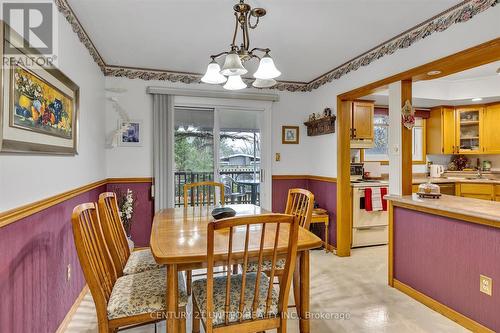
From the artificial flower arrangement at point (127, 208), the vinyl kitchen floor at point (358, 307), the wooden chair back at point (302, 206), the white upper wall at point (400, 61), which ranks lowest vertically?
the vinyl kitchen floor at point (358, 307)

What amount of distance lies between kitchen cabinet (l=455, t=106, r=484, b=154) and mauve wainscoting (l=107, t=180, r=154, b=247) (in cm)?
496

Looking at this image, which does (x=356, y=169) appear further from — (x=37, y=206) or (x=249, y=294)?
(x=37, y=206)

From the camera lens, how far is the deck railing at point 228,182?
410 centimetres

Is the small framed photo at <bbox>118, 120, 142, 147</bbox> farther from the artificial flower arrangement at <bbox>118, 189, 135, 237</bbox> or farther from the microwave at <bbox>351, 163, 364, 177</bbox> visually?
the microwave at <bbox>351, 163, 364, 177</bbox>

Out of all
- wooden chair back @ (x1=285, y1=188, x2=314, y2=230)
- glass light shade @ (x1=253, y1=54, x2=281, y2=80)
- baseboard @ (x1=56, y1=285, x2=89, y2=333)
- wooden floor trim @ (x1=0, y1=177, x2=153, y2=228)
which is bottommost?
baseboard @ (x1=56, y1=285, x2=89, y2=333)

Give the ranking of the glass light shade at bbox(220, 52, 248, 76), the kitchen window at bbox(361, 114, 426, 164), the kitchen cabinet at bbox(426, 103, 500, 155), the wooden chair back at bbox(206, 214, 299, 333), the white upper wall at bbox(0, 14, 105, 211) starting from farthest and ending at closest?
the kitchen window at bbox(361, 114, 426, 164), the kitchen cabinet at bbox(426, 103, 500, 155), the glass light shade at bbox(220, 52, 248, 76), the white upper wall at bbox(0, 14, 105, 211), the wooden chair back at bbox(206, 214, 299, 333)

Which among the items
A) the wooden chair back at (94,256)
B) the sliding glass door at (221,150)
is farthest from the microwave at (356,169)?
the wooden chair back at (94,256)

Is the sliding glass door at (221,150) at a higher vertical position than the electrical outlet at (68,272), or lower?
higher

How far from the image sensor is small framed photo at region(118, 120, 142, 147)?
370cm

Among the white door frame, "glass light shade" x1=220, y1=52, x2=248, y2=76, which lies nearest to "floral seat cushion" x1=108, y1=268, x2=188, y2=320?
"glass light shade" x1=220, y1=52, x2=248, y2=76

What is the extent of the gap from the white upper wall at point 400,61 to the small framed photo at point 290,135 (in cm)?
27

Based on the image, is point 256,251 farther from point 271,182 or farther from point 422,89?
point 422,89

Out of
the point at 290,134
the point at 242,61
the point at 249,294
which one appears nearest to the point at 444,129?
the point at 290,134

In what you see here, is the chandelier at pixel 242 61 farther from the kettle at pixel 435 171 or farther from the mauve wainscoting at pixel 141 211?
the kettle at pixel 435 171
